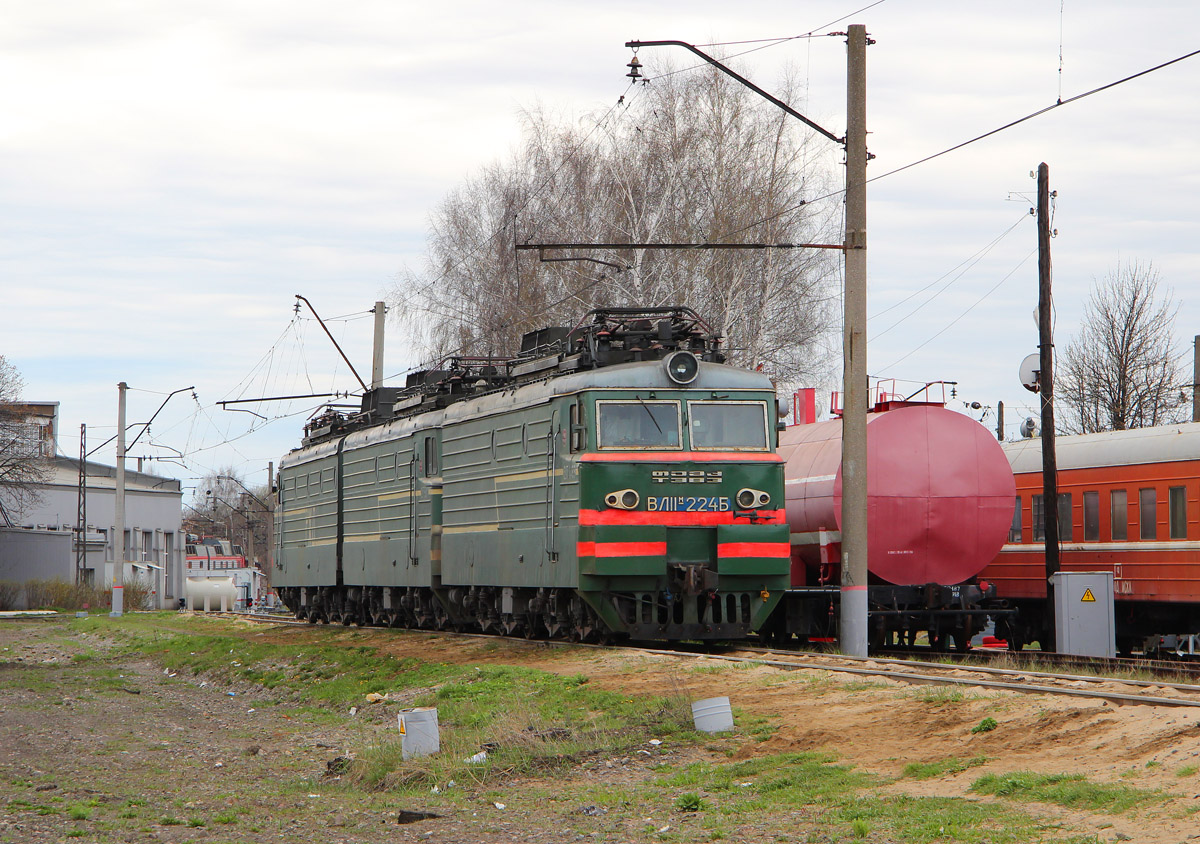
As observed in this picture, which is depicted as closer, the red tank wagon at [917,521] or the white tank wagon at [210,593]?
the red tank wagon at [917,521]

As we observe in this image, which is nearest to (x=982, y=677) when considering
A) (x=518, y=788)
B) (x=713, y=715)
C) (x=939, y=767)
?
Answer: (x=713, y=715)

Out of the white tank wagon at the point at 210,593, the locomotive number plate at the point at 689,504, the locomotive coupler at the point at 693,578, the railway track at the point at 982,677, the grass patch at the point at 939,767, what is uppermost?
the locomotive number plate at the point at 689,504

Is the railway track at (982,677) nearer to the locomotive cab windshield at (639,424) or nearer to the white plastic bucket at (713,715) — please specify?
the white plastic bucket at (713,715)

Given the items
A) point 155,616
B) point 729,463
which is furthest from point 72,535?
point 729,463

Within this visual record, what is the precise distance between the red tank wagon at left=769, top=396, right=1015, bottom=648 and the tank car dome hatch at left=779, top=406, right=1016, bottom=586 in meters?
0.01

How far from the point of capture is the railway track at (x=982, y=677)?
1198 centimetres

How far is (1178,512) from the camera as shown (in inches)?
853

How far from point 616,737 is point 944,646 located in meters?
11.0

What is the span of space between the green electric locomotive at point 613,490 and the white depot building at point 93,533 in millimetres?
40951

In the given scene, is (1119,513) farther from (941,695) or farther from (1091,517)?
(941,695)

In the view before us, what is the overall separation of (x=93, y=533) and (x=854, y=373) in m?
61.3

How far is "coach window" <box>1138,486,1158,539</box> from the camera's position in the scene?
872 inches

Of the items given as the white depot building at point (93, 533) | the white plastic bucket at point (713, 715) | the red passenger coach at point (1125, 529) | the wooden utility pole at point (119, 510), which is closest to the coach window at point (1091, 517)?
the red passenger coach at point (1125, 529)

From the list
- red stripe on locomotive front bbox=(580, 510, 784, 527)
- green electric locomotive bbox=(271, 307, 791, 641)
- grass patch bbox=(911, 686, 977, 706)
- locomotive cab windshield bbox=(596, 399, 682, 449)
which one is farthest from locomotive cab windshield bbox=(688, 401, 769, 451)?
grass patch bbox=(911, 686, 977, 706)
